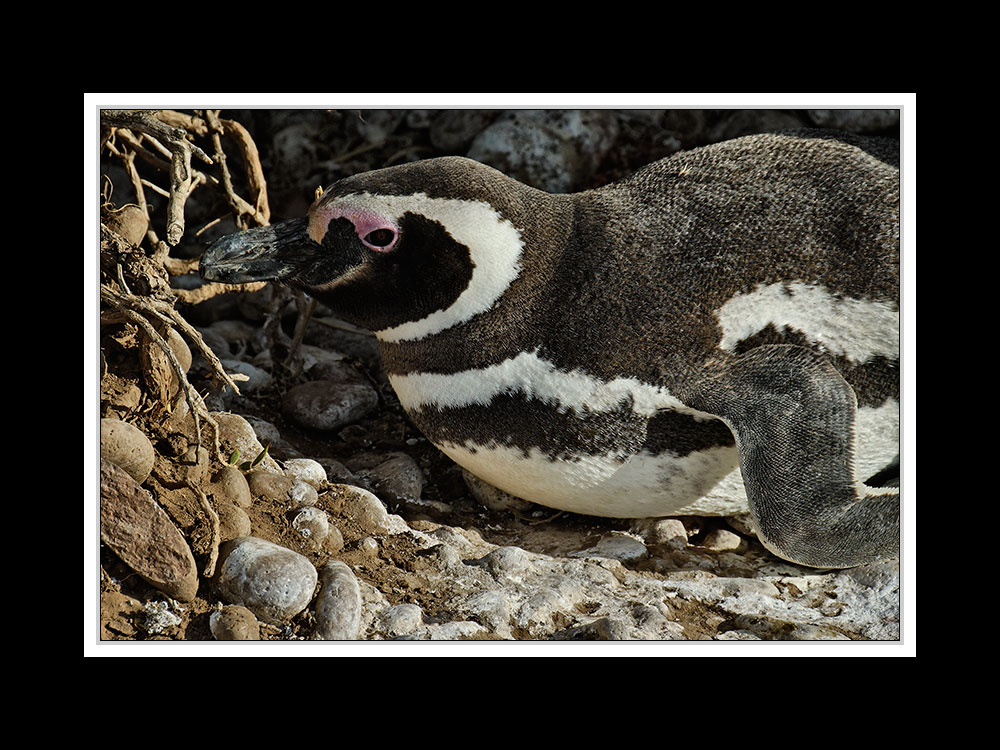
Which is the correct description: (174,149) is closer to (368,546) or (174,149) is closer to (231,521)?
(231,521)

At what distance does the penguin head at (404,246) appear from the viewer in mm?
2332

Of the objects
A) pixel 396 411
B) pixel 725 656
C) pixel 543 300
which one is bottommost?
pixel 725 656

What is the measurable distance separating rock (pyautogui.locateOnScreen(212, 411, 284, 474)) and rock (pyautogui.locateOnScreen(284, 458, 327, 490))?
37 mm

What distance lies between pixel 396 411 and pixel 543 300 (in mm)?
809

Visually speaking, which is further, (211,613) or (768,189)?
(768,189)

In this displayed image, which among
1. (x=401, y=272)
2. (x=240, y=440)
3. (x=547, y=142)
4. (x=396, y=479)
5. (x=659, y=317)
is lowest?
(x=396, y=479)

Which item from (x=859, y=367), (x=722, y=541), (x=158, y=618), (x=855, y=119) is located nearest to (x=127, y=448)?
(x=158, y=618)

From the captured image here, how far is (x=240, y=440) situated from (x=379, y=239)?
2.08 ft

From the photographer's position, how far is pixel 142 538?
80.0 inches

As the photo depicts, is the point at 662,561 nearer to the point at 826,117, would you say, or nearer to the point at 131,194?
the point at 826,117

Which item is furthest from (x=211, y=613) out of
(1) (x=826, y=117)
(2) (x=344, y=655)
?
(1) (x=826, y=117)

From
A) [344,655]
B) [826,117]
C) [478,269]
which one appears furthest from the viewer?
[826,117]

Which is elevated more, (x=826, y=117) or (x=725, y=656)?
(x=826, y=117)

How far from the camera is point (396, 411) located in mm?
3020
